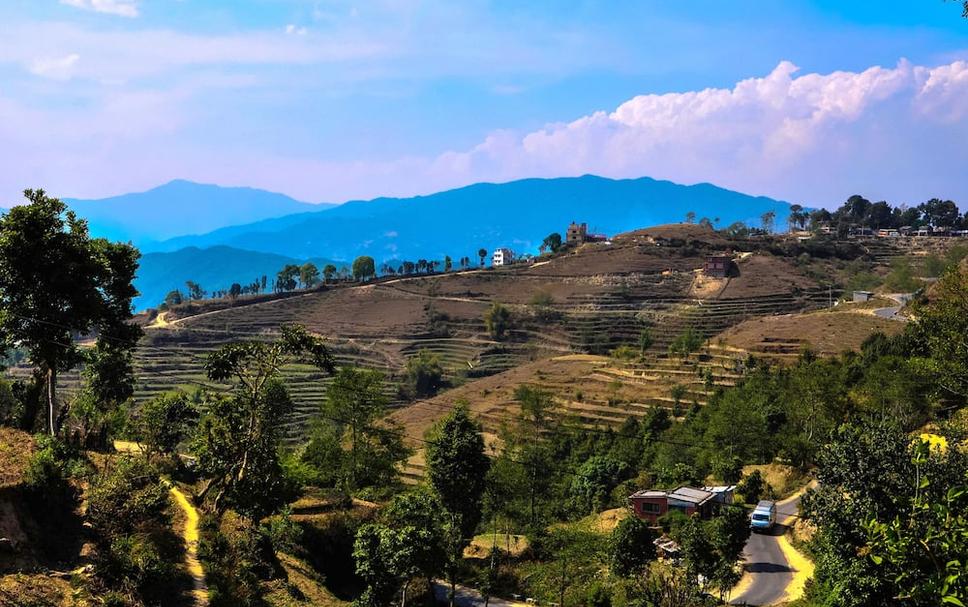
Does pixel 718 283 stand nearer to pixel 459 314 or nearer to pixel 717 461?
pixel 459 314

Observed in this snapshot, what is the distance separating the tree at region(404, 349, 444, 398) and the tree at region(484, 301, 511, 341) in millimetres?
16122

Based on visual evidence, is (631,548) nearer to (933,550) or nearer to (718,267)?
(933,550)

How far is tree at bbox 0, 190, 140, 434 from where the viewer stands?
→ 60.1 ft

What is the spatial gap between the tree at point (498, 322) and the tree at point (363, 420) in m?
63.8

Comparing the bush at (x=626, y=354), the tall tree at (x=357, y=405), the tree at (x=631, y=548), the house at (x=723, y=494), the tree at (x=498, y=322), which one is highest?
the tree at (x=498, y=322)

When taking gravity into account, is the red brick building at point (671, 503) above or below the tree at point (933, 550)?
below

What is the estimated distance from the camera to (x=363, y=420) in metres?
35.7

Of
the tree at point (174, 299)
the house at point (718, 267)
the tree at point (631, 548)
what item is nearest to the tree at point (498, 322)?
the house at point (718, 267)

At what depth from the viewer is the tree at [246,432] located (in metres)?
18.7

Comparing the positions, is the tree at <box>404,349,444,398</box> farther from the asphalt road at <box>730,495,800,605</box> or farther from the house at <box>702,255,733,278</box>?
the asphalt road at <box>730,495,800,605</box>

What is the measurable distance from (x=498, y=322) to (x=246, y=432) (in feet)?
267

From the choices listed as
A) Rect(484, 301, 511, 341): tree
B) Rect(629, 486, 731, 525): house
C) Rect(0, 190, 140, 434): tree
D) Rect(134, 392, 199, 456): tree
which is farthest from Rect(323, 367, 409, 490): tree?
Rect(484, 301, 511, 341): tree

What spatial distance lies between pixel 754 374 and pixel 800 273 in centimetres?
5966

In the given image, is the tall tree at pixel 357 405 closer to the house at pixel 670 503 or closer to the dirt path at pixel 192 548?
the house at pixel 670 503
